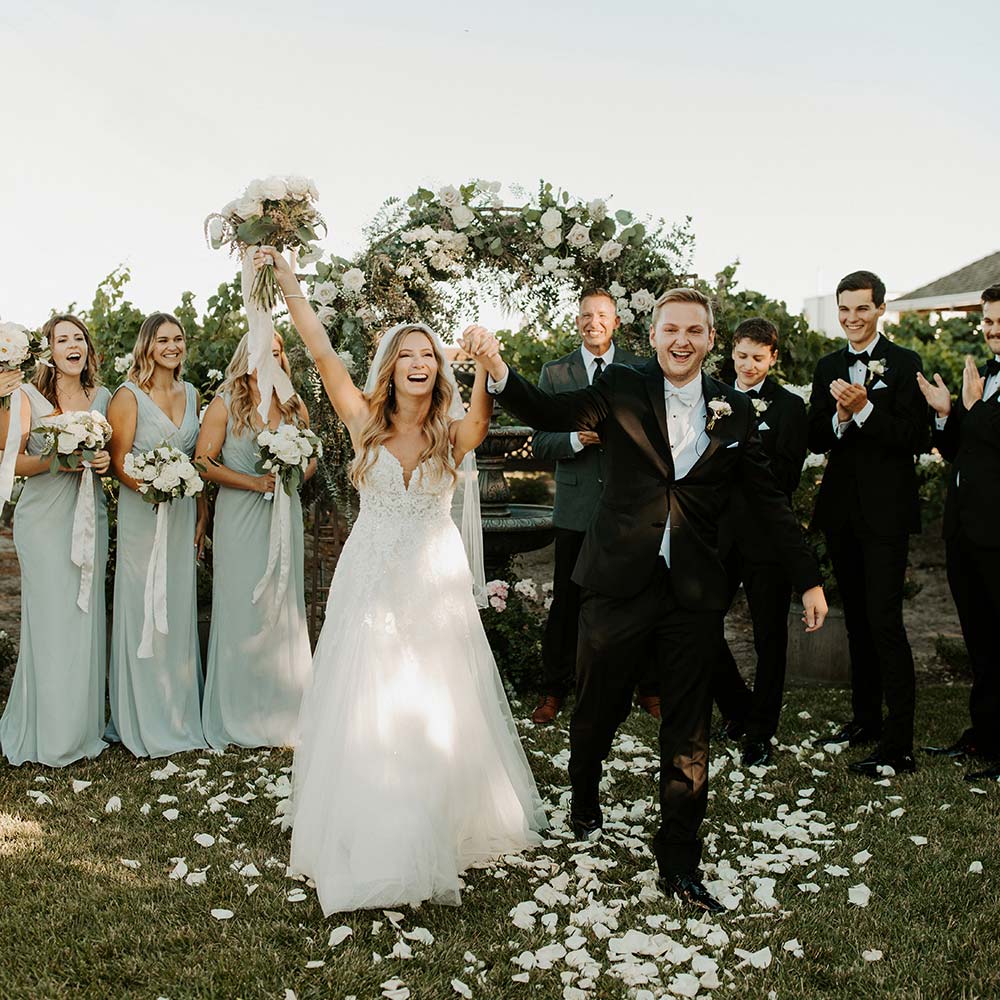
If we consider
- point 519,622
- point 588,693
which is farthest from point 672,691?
point 519,622

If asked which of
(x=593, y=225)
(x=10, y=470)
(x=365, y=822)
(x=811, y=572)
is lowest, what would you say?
(x=365, y=822)

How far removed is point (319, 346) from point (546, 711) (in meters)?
2.97

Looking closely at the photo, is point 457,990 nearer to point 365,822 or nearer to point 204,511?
point 365,822

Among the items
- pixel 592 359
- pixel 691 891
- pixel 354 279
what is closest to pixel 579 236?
pixel 592 359

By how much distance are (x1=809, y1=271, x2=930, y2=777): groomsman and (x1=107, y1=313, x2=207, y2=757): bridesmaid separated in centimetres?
358

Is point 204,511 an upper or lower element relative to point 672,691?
upper

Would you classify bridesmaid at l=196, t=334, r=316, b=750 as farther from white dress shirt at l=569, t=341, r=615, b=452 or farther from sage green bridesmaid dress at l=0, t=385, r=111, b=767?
white dress shirt at l=569, t=341, r=615, b=452

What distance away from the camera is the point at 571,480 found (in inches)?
243

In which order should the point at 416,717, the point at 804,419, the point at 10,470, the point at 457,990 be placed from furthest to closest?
1. the point at 804,419
2. the point at 10,470
3. the point at 416,717
4. the point at 457,990

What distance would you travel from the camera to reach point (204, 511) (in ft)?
20.6

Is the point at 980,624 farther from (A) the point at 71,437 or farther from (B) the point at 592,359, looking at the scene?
(A) the point at 71,437

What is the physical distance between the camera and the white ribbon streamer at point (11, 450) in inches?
208

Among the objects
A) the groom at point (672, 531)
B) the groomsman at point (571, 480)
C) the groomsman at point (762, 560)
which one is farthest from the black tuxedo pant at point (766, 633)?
the groom at point (672, 531)

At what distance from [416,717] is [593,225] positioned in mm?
4001
